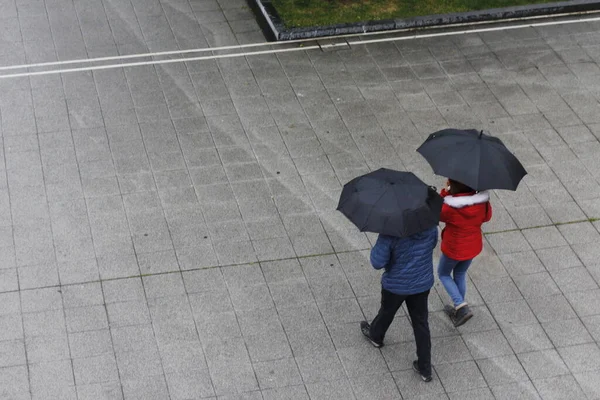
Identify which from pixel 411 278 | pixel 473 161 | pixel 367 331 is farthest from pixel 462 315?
pixel 473 161

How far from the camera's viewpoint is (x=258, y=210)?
1001cm

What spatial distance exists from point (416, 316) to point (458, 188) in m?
1.10

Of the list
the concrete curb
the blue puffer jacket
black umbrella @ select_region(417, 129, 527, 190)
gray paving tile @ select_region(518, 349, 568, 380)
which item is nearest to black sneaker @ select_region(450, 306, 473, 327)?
gray paving tile @ select_region(518, 349, 568, 380)

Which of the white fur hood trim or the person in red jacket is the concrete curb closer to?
the person in red jacket

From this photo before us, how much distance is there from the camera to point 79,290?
8938 mm

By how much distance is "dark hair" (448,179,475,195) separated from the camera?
799 centimetres

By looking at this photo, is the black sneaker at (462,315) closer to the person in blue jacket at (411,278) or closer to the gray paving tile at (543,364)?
the gray paving tile at (543,364)

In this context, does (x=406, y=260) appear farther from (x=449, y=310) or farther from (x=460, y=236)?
(x=449, y=310)

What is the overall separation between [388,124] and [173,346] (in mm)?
4258

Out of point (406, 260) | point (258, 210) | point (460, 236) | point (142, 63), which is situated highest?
point (406, 260)

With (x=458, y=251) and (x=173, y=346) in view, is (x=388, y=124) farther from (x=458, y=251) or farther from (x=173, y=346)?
(x=173, y=346)

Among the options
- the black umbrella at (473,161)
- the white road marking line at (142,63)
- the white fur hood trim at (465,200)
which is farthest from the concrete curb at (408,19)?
the white fur hood trim at (465,200)

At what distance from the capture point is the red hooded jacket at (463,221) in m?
7.99

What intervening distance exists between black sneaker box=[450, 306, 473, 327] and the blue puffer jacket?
104 cm
